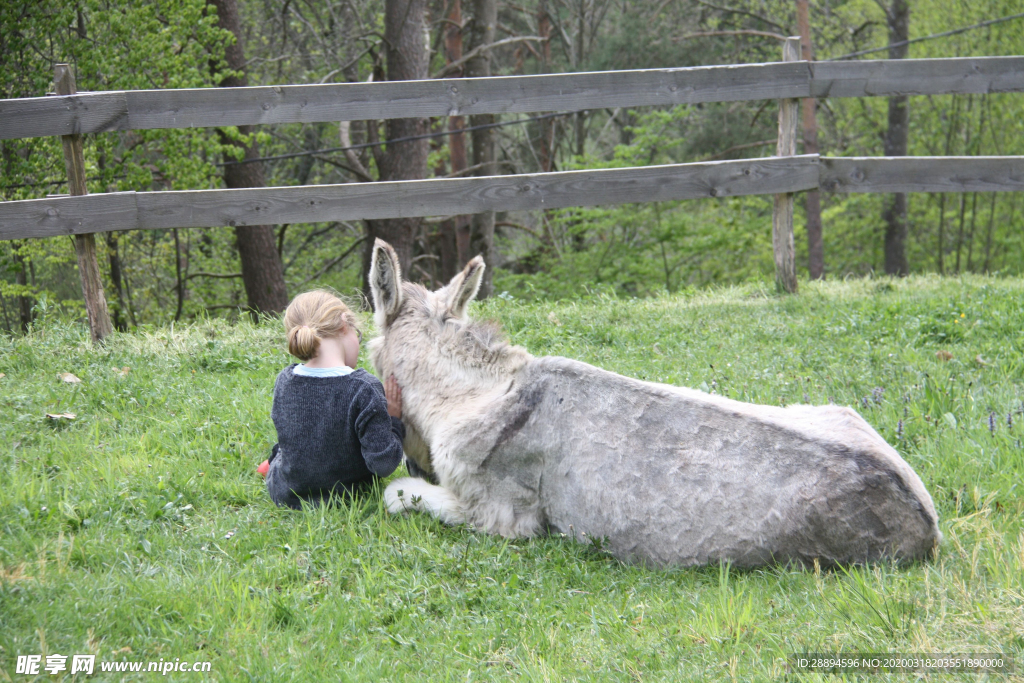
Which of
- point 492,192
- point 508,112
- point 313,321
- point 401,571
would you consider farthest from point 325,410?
point 508,112

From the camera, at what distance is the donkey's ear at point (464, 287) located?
162 inches

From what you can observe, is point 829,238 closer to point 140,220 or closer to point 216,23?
point 216,23

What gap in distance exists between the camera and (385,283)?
4.11 m

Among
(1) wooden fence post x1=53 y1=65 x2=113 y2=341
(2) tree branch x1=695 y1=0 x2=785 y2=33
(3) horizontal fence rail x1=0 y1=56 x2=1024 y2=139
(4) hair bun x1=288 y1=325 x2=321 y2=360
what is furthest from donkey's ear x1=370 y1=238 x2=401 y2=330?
(2) tree branch x1=695 y1=0 x2=785 y2=33

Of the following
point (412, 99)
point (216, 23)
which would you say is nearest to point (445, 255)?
point (216, 23)

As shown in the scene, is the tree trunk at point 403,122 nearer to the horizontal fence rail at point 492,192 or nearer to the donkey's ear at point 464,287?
the horizontal fence rail at point 492,192

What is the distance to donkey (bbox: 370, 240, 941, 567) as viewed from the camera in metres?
3.18

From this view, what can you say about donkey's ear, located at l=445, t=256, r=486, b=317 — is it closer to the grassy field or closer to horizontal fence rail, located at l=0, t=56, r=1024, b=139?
the grassy field

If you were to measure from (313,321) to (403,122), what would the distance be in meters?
11.3

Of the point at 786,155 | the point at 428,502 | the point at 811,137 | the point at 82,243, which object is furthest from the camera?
the point at 811,137

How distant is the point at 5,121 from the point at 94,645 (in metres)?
5.41

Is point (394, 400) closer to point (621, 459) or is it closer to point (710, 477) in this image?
point (621, 459)

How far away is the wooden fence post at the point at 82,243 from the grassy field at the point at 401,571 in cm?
101

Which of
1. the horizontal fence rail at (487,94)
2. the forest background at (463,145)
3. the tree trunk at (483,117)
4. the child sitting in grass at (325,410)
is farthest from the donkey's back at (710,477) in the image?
the tree trunk at (483,117)
